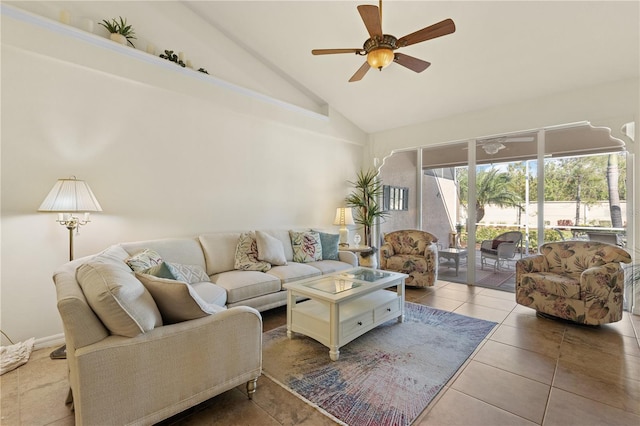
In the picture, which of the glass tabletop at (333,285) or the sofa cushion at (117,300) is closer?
the sofa cushion at (117,300)

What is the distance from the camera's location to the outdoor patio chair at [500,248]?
14.8 ft

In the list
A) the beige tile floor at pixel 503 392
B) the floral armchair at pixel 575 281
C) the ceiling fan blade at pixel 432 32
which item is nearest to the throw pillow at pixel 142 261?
the beige tile floor at pixel 503 392

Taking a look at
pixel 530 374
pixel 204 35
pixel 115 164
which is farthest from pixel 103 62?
pixel 530 374

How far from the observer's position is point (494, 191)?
15.5 feet

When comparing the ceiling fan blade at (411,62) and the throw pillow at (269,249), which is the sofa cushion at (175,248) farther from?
the ceiling fan blade at (411,62)

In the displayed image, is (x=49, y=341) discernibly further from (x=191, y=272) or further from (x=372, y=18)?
(x=372, y=18)

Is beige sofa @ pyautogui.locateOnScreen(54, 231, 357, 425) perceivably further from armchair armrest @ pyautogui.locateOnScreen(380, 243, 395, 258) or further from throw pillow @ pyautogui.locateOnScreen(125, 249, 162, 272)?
armchair armrest @ pyautogui.locateOnScreen(380, 243, 395, 258)

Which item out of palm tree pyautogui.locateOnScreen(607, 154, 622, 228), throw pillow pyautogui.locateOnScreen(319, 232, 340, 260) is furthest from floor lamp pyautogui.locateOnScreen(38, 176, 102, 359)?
palm tree pyautogui.locateOnScreen(607, 154, 622, 228)

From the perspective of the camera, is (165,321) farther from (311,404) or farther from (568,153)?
(568,153)

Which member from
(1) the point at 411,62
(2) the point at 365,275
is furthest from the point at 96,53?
(2) the point at 365,275

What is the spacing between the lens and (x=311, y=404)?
72.8 inches

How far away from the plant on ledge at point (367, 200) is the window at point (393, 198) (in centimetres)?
13

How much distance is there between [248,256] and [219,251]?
0.35 meters

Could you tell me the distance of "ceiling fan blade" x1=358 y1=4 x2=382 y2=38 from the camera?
2.07 meters
